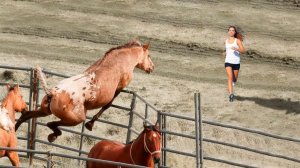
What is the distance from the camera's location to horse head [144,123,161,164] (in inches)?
532

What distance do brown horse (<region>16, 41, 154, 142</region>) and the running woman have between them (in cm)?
624

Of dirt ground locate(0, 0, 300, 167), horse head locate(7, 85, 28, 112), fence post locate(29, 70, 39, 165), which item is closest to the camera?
horse head locate(7, 85, 28, 112)

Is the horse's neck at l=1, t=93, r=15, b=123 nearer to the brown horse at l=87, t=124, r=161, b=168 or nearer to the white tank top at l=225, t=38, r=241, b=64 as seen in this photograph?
the brown horse at l=87, t=124, r=161, b=168

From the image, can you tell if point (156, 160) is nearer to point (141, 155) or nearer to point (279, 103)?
point (141, 155)

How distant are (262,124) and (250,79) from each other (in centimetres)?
281

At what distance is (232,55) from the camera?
21875 mm

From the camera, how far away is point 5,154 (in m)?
15.5

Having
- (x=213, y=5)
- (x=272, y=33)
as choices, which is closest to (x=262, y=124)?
(x=272, y=33)

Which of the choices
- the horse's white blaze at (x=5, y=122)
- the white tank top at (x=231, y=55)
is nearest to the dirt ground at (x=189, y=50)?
the white tank top at (x=231, y=55)

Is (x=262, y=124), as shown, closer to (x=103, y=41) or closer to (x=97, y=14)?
(x=103, y=41)

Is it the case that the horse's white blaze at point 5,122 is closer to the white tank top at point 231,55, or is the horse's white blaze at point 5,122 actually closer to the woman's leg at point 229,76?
the woman's leg at point 229,76

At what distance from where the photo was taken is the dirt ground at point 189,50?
20562mm

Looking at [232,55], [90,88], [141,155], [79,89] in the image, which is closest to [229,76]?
[232,55]

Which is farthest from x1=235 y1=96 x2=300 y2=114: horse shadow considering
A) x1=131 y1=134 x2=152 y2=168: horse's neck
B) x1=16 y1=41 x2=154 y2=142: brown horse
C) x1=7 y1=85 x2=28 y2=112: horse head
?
x1=131 y1=134 x2=152 y2=168: horse's neck
